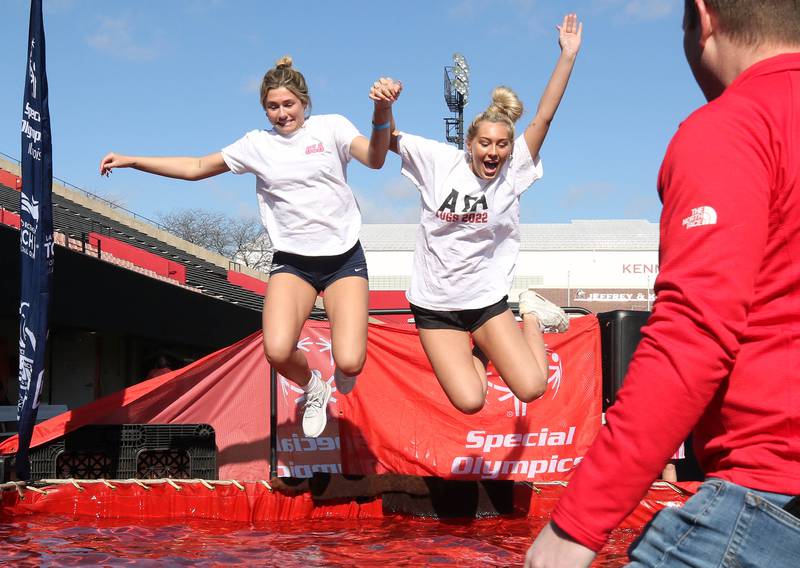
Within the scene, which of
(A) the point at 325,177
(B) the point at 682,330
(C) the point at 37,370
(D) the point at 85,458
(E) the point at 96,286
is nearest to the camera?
(B) the point at 682,330

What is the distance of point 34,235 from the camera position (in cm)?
625

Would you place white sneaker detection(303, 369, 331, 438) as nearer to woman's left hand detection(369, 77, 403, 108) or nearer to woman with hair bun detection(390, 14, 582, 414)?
woman with hair bun detection(390, 14, 582, 414)

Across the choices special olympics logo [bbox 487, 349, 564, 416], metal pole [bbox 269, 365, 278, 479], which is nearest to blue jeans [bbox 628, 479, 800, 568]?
metal pole [bbox 269, 365, 278, 479]

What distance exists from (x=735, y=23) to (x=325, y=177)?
4224 mm

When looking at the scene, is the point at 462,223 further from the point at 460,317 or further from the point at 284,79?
the point at 284,79

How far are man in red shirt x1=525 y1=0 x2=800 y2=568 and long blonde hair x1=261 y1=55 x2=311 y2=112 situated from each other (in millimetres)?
4415

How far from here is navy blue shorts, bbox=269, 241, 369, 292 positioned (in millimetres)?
5832

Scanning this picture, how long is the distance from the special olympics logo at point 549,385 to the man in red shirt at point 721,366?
18.6 ft

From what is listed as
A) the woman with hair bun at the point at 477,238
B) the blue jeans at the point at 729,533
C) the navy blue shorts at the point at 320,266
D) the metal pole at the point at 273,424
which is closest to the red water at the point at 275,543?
the metal pole at the point at 273,424

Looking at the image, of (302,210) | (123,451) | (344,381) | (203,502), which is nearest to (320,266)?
(302,210)

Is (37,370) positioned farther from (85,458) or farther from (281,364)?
(281,364)

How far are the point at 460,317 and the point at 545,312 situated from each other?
0.90 meters

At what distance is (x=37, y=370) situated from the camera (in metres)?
6.32

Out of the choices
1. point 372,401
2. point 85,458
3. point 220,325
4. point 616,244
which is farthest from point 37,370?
point 616,244
